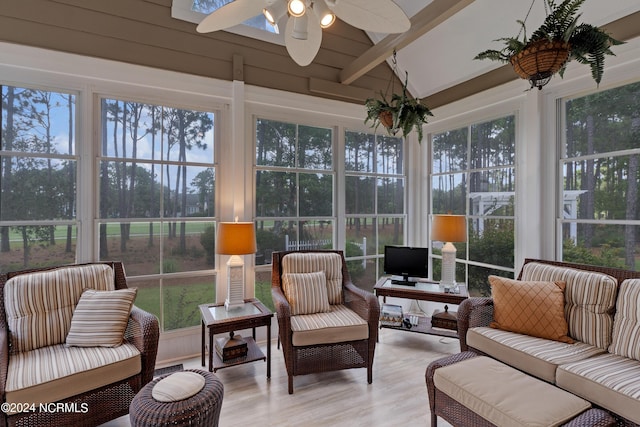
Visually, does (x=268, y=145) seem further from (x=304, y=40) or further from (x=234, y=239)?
(x=304, y=40)

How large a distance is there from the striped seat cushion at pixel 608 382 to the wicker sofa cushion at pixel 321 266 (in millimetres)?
1746

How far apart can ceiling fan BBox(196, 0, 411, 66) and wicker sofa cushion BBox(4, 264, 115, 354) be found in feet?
6.32

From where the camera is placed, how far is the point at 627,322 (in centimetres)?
199

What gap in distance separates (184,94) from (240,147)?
0.69m

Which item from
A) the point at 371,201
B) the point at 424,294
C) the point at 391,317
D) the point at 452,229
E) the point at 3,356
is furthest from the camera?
the point at 371,201

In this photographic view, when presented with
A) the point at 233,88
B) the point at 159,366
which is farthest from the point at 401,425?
the point at 233,88

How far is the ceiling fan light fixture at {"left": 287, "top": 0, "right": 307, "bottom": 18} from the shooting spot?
4.77 ft

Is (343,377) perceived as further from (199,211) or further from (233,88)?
(233,88)

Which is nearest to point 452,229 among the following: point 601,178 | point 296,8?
point 601,178

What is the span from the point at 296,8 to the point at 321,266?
219cm

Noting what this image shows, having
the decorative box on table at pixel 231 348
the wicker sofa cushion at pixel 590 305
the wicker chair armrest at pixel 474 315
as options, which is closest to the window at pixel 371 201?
the wicker chair armrest at pixel 474 315

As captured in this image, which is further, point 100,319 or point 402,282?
point 402,282

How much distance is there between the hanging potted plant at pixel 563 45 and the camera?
68.5 inches

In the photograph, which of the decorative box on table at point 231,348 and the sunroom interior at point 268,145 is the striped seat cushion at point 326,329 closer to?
the decorative box on table at point 231,348
